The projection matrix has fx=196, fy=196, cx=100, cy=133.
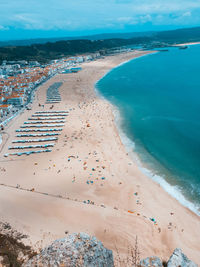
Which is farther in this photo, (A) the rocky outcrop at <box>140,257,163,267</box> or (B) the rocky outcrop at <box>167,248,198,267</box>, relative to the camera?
(B) the rocky outcrop at <box>167,248,198,267</box>

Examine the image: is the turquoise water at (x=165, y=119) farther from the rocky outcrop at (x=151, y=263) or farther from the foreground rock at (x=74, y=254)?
the foreground rock at (x=74, y=254)

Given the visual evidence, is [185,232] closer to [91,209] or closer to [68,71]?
[91,209]

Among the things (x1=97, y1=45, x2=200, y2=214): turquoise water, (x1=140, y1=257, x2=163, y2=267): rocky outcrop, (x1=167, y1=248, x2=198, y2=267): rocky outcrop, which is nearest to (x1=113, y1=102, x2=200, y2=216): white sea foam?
(x1=97, y1=45, x2=200, y2=214): turquoise water

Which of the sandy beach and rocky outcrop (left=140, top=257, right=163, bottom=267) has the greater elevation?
rocky outcrop (left=140, top=257, right=163, bottom=267)

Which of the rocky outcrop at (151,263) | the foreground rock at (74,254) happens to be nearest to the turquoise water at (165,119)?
the rocky outcrop at (151,263)

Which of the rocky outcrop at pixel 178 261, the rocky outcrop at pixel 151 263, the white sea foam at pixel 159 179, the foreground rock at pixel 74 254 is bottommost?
the white sea foam at pixel 159 179

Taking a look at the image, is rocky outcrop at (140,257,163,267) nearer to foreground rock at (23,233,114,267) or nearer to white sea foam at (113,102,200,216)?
foreground rock at (23,233,114,267)

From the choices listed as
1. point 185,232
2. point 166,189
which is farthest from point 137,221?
point 166,189

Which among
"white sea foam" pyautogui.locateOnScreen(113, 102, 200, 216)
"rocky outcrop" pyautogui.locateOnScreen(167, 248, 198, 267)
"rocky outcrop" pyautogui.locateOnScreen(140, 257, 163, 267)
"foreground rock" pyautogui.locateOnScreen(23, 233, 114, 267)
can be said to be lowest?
"white sea foam" pyautogui.locateOnScreen(113, 102, 200, 216)
